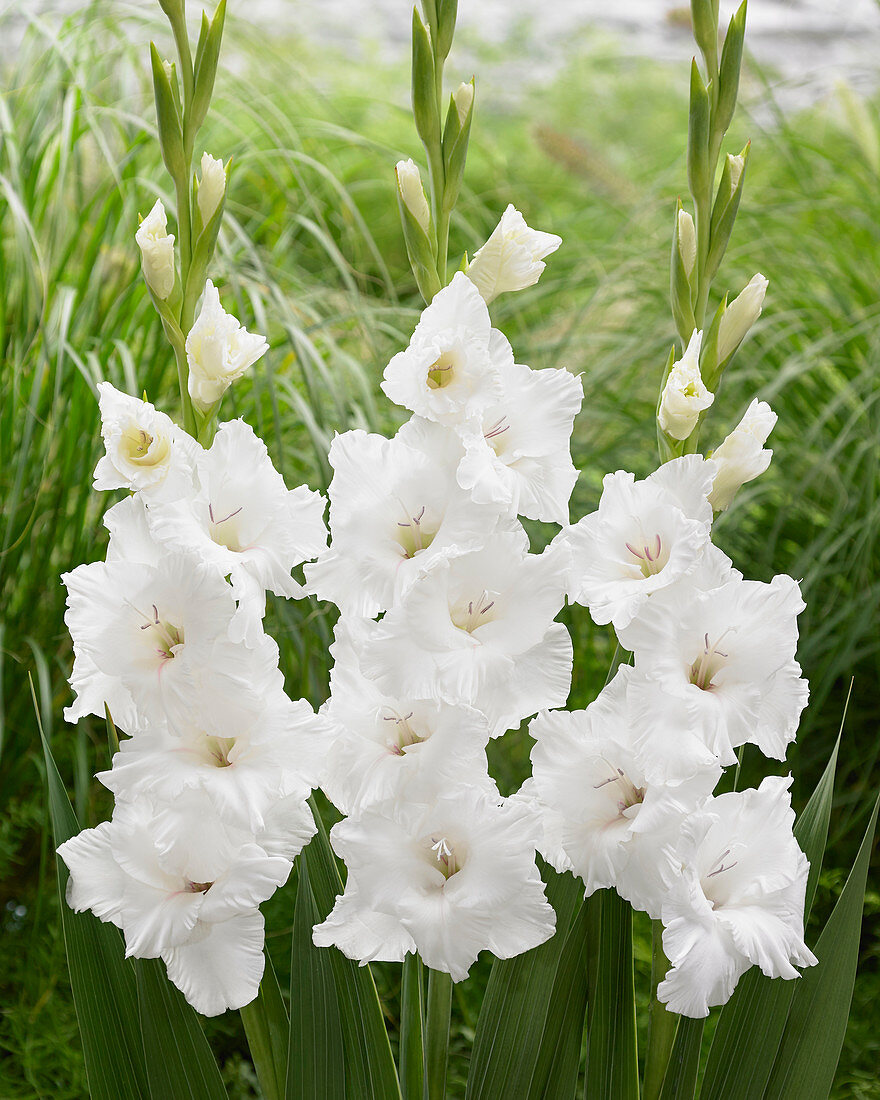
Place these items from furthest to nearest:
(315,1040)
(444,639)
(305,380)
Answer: (305,380), (315,1040), (444,639)

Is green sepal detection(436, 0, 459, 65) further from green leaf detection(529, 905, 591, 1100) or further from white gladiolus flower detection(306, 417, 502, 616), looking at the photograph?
green leaf detection(529, 905, 591, 1100)

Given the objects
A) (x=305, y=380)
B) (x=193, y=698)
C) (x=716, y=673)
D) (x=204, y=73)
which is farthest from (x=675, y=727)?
(x=305, y=380)

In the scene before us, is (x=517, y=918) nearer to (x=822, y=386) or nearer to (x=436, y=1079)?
(x=436, y=1079)

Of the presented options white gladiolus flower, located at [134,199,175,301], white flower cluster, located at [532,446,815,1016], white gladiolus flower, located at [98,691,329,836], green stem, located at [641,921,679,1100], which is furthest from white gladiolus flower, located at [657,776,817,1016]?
white gladiolus flower, located at [134,199,175,301]

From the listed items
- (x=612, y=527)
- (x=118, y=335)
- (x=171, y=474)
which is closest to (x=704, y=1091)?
(x=612, y=527)

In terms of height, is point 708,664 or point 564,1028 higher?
point 708,664

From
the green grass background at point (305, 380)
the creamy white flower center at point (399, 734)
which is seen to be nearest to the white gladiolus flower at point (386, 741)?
the creamy white flower center at point (399, 734)

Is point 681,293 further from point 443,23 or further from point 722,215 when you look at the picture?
point 443,23
